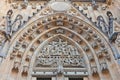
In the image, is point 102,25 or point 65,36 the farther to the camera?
point 65,36

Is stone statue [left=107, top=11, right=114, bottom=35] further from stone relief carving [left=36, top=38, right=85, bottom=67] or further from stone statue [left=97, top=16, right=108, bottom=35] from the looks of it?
stone relief carving [left=36, top=38, right=85, bottom=67]

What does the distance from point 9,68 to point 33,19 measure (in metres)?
2.51

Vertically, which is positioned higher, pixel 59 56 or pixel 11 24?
pixel 11 24

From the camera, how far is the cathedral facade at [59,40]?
8.67 m

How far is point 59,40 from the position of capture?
10.1 m

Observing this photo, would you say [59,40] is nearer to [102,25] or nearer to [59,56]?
[59,56]

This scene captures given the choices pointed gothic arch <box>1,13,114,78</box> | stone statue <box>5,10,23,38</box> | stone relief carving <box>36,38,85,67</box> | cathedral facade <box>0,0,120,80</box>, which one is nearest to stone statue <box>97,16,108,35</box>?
cathedral facade <box>0,0,120,80</box>

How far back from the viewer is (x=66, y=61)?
9297 millimetres

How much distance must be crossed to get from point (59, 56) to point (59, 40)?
34.0 inches

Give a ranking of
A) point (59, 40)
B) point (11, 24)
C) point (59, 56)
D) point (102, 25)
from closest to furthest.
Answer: point (59, 56)
point (11, 24)
point (102, 25)
point (59, 40)

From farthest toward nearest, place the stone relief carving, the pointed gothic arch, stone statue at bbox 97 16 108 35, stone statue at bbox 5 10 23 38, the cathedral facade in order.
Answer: stone statue at bbox 97 16 108 35, the stone relief carving, stone statue at bbox 5 10 23 38, the pointed gothic arch, the cathedral facade

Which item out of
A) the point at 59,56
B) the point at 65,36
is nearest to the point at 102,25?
the point at 65,36

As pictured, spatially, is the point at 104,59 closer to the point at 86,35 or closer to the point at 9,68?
the point at 86,35

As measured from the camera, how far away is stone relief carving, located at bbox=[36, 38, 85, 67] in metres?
9.23
